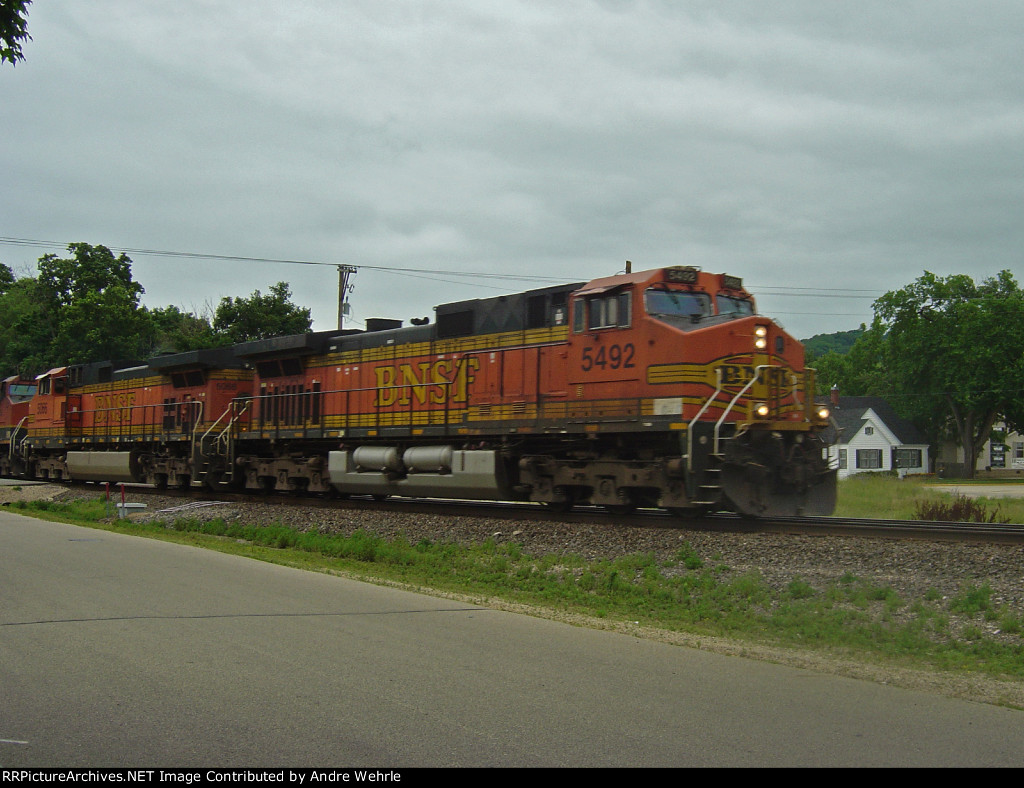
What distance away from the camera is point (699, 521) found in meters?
13.5

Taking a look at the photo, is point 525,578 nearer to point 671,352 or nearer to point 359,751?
point 671,352

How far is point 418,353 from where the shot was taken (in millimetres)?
18344

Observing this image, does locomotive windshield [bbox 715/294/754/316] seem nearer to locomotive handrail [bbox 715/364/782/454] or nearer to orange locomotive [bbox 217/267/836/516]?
orange locomotive [bbox 217/267/836/516]

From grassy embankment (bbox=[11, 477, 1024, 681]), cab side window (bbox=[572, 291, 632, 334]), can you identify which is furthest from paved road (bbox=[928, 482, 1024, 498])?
grassy embankment (bbox=[11, 477, 1024, 681])

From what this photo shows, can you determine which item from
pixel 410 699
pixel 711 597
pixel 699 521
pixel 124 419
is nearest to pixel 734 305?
pixel 699 521

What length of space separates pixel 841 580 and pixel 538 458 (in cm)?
673

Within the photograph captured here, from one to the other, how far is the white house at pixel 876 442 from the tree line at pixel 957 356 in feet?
4.92

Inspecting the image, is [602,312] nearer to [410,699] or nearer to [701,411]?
[701,411]

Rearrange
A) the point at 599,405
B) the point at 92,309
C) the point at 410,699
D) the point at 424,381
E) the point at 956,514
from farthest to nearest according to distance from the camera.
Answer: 1. the point at 92,309
2. the point at 956,514
3. the point at 424,381
4. the point at 599,405
5. the point at 410,699

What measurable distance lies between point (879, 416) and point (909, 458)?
4.35m

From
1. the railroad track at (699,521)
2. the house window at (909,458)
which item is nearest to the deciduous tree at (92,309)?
the railroad track at (699,521)

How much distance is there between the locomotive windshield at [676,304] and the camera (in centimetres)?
1388
